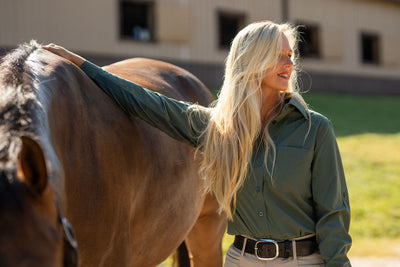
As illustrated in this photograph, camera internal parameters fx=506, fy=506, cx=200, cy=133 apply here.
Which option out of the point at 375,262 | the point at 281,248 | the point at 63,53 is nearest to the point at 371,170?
the point at 375,262

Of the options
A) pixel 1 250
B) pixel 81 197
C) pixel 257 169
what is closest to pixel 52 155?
pixel 1 250

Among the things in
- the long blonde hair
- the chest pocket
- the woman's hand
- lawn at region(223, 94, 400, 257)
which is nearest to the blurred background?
lawn at region(223, 94, 400, 257)

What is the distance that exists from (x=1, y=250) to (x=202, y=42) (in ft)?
49.4

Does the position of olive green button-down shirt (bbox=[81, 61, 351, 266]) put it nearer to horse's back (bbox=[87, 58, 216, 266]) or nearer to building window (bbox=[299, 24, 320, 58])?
horse's back (bbox=[87, 58, 216, 266])

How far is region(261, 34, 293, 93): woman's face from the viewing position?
2369 millimetres

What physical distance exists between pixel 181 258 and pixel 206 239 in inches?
11.1

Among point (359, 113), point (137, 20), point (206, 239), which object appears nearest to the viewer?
point (206, 239)

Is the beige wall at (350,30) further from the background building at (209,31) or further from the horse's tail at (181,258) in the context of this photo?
the horse's tail at (181,258)

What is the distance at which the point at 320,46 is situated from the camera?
1912 centimetres

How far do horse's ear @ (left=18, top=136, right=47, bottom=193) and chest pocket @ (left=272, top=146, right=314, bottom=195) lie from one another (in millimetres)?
1275

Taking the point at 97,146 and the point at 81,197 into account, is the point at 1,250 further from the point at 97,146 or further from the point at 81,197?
the point at 97,146

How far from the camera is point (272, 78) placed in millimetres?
2381

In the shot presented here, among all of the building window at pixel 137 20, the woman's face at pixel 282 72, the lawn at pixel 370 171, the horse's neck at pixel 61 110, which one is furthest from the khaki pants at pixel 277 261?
the building window at pixel 137 20

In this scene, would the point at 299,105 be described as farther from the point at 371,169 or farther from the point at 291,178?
the point at 371,169
